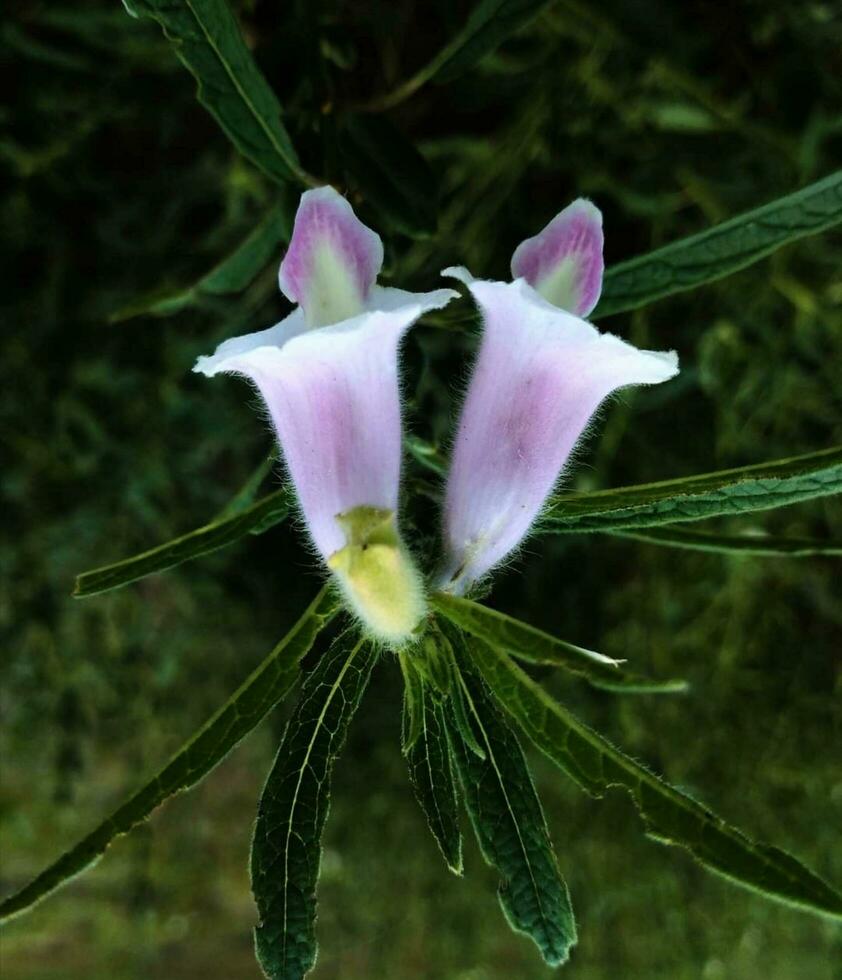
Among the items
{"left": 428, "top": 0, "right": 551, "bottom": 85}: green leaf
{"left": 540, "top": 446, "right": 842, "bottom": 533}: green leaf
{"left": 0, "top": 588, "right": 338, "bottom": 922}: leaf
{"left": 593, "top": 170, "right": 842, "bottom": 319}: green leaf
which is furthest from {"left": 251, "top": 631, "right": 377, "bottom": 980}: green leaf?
{"left": 428, "top": 0, "right": 551, "bottom": 85}: green leaf

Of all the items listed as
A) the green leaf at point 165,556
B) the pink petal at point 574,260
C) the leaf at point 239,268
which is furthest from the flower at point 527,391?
the leaf at point 239,268

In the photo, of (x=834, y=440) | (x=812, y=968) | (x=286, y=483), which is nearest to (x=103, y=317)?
(x=286, y=483)

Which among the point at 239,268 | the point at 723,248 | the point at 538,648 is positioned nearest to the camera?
the point at 538,648

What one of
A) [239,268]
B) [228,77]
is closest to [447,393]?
[239,268]

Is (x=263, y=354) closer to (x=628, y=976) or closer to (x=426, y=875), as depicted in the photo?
(x=426, y=875)

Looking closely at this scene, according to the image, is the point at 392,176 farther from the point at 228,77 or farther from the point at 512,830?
the point at 512,830

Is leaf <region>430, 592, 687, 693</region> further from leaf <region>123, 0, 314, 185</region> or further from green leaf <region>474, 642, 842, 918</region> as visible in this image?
leaf <region>123, 0, 314, 185</region>
